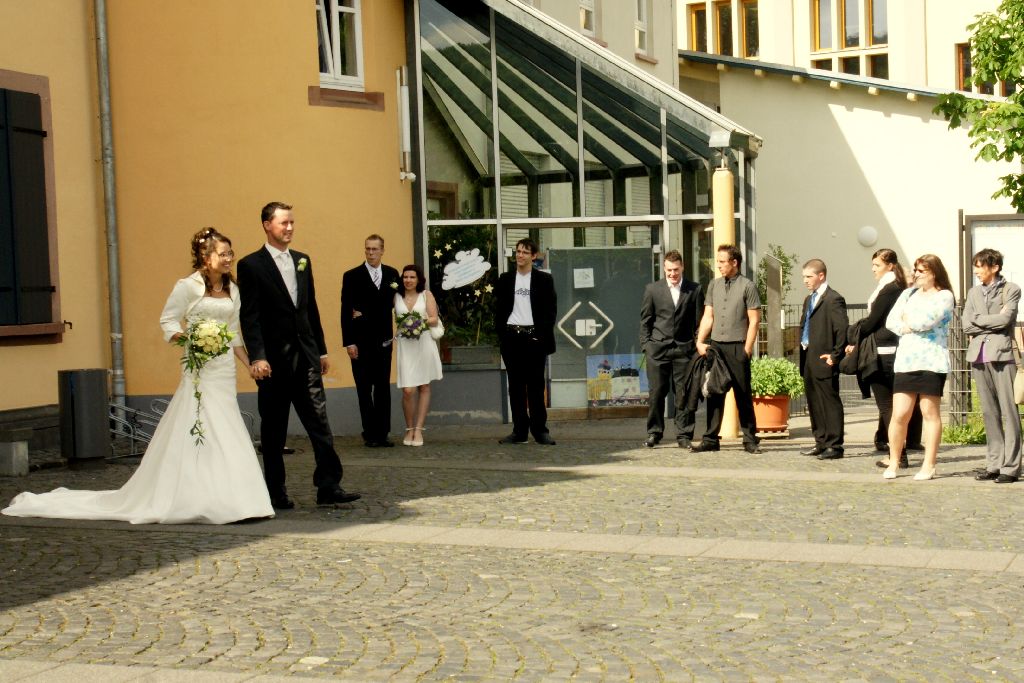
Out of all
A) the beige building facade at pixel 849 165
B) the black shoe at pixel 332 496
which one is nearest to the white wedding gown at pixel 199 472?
the black shoe at pixel 332 496

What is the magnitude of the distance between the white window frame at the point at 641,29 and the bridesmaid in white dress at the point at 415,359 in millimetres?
11264

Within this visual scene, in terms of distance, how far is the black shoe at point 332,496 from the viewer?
9.78 meters

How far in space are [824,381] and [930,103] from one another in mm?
17064

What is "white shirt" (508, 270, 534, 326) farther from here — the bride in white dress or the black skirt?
the bride in white dress

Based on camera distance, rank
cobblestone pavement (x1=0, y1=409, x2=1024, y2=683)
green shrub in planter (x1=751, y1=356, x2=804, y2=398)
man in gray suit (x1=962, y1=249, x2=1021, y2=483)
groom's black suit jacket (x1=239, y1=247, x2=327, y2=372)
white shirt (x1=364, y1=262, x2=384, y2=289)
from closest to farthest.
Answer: cobblestone pavement (x1=0, y1=409, x2=1024, y2=683) < groom's black suit jacket (x1=239, y1=247, x2=327, y2=372) < man in gray suit (x1=962, y1=249, x2=1021, y2=483) < white shirt (x1=364, y1=262, x2=384, y2=289) < green shrub in planter (x1=751, y1=356, x2=804, y2=398)

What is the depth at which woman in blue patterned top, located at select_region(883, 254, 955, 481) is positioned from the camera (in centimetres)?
1096

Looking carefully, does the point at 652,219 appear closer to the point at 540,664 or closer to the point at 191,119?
the point at 191,119

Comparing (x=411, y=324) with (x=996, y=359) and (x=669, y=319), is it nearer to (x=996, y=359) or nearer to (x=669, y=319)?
(x=669, y=319)

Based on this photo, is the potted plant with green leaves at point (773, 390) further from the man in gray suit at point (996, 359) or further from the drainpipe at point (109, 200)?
the drainpipe at point (109, 200)

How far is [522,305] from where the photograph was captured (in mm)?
14133

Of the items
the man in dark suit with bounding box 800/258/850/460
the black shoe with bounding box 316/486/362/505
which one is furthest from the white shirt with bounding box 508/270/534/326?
the black shoe with bounding box 316/486/362/505

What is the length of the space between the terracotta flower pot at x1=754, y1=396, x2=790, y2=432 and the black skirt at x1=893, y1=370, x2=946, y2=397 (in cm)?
363

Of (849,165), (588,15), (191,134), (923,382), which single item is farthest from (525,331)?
(849,165)

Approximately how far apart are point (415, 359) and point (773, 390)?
3540mm
